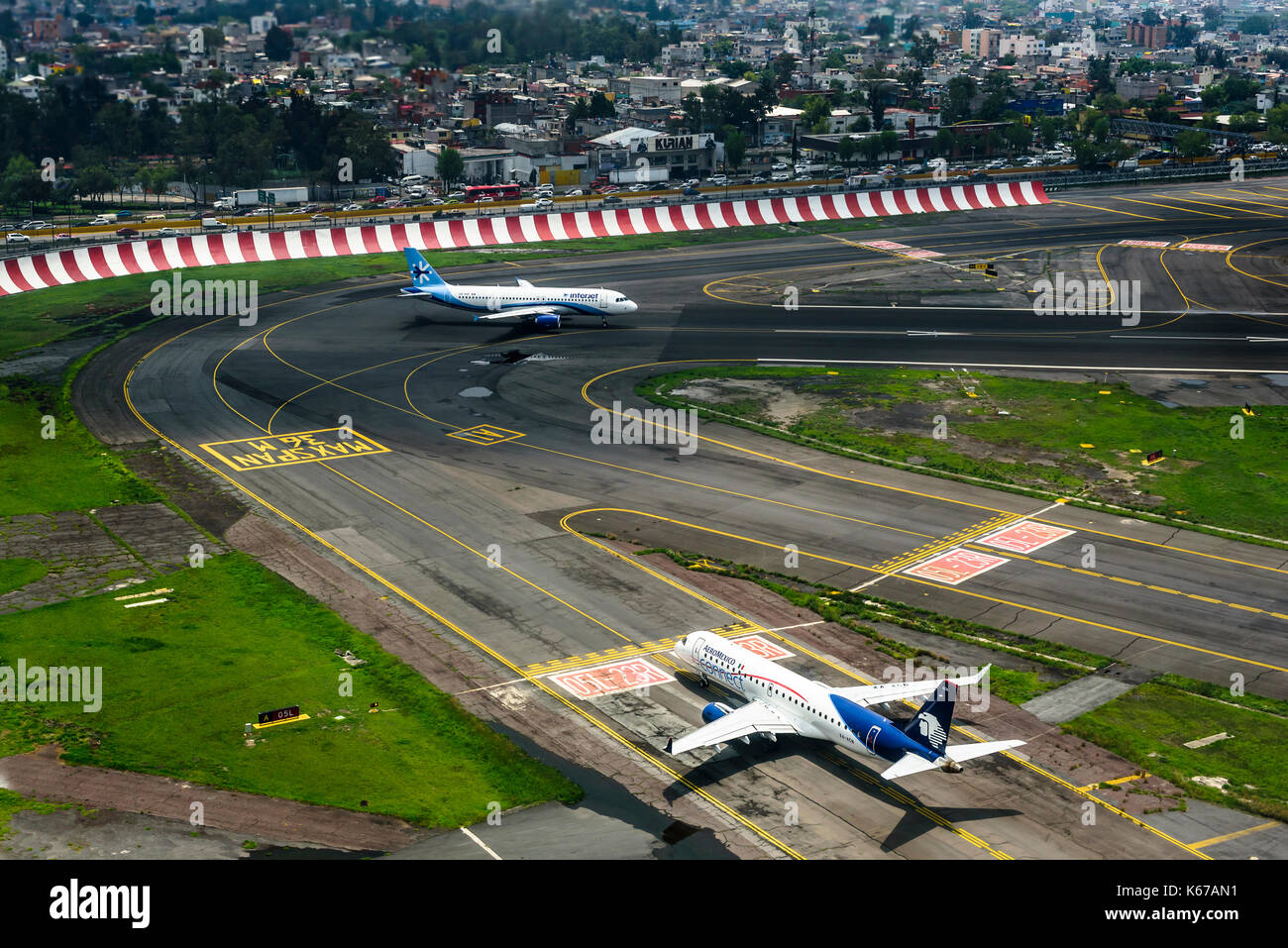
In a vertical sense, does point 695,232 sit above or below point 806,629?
above

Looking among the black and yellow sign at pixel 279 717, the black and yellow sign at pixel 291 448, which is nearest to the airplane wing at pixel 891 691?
the black and yellow sign at pixel 279 717

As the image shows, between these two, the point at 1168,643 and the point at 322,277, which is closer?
the point at 1168,643

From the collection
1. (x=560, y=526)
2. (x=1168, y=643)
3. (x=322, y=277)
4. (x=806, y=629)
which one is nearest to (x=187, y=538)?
(x=560, y=526)

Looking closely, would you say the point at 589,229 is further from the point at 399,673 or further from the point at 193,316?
the point at 399,673

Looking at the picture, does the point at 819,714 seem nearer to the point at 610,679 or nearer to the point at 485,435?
the point at 610,679

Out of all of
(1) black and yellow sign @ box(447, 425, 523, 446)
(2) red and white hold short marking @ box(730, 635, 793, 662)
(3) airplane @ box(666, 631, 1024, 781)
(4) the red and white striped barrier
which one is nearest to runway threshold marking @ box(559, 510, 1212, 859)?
(2) red and white hold short marking @ box(730, 635, 793, 662)

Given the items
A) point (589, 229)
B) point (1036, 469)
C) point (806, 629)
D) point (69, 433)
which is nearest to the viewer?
point (806, 629)

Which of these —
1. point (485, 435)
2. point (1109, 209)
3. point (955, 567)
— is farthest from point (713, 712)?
point (1109, 209)
